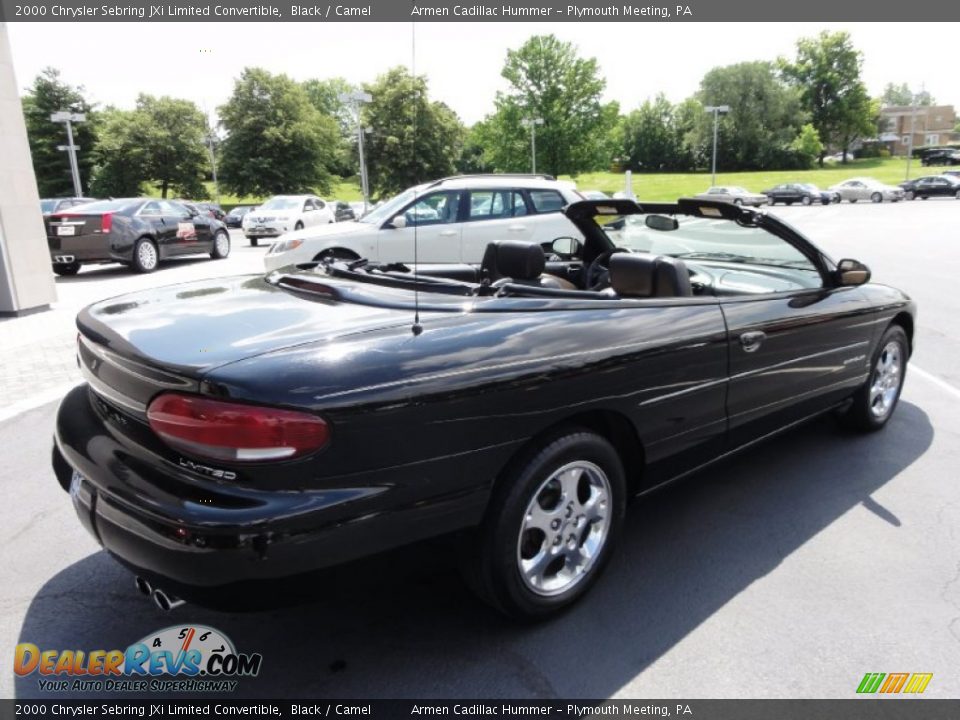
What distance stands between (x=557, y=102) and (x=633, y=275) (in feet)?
158

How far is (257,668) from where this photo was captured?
229cm

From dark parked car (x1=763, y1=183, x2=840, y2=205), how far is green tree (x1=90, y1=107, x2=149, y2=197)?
5140 centimetres

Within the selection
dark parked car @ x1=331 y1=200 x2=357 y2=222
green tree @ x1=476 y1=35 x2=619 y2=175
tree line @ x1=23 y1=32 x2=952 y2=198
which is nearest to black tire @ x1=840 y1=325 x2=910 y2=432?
tree line @ x1=23 y1=32 x2=952 y2=198

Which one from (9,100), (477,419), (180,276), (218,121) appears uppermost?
(218,121)

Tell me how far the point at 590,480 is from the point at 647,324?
0.65 metres

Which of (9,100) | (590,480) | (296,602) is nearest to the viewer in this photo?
(296,602)

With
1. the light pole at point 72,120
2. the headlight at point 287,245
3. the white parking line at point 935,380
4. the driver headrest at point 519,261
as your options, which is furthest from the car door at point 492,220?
the light pole at point 72,120

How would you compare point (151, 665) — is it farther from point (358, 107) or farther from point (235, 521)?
point (358, 107)

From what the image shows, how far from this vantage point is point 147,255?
46.5 ft

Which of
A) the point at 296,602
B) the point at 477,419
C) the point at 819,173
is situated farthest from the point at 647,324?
the point at 819,173

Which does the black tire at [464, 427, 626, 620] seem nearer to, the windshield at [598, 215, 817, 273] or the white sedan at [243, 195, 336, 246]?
the windshield at [598, 215, 817, 273]

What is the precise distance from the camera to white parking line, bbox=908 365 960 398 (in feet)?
17.6

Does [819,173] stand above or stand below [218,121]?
below

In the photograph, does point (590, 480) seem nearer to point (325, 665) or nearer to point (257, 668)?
point (325, 665)
